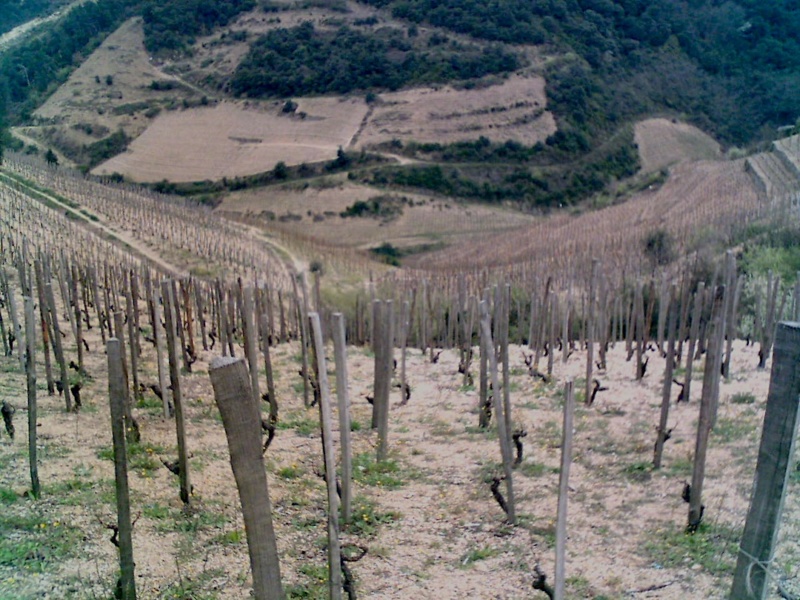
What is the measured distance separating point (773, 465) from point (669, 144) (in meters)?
50.0

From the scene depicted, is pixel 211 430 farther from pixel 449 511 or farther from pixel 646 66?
pixel 646 66

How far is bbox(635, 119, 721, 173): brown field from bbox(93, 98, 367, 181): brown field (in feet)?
63.8

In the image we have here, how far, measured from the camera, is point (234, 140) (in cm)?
4681

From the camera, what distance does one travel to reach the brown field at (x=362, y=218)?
3731 centimetres

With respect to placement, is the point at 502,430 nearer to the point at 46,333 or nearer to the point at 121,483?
the point at 121,483

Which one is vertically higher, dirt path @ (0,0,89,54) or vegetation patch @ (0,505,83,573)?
dirt path @ (0,0,89,54)

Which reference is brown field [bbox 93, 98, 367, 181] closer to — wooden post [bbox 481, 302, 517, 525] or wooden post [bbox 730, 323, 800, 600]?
wooden post [bbox 481, 302, 517, 525]

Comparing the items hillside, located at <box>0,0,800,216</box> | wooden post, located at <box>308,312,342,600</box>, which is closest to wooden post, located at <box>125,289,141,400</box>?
wooden post, located at <box>308,312,342,600</box>

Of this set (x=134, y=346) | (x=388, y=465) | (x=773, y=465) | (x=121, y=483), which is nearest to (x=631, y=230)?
(x=388, y=465)

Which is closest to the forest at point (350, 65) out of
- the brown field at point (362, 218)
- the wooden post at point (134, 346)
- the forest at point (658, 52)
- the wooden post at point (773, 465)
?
the forest at point (658, 52)

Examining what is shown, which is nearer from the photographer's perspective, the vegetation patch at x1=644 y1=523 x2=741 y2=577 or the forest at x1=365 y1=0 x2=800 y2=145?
the vegetation patch at x1=644 y1=523 x2=741 y2=577

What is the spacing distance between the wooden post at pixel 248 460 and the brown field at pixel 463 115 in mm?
43710

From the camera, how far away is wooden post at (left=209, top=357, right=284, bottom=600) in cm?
313

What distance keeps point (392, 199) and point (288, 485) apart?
35236 millimetres
